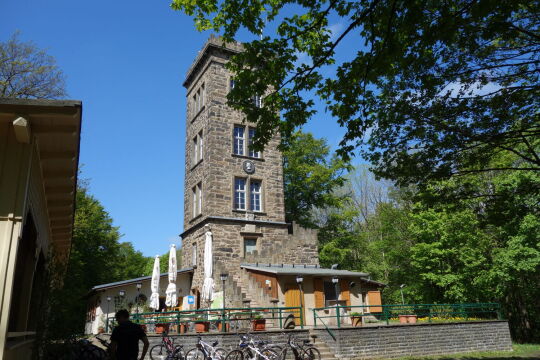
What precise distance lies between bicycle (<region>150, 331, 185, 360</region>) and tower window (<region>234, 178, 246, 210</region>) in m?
11.6

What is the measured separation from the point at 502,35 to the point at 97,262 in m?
37.4

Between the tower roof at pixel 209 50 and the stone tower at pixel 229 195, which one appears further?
the tower roof at pixel 209 50

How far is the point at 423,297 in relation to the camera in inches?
1155

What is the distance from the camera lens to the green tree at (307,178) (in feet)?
110

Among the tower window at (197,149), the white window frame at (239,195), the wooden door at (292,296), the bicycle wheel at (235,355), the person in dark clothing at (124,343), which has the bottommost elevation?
the bicycle wheel at (235,355)

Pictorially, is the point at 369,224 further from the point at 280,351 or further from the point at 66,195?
the point at 66,195

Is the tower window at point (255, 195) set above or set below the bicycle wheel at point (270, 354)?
above

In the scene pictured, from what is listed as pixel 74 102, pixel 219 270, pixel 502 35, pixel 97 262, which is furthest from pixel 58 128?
pixel 97 262

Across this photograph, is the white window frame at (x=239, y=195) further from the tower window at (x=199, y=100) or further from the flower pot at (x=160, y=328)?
the flower pot at (x=160, y=328)

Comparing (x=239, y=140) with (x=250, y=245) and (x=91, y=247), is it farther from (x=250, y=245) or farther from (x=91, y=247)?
(x=91, y=247)

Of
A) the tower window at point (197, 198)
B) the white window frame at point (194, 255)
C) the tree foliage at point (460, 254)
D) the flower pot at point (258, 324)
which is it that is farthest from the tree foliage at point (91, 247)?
the tree foliage at point (460, 254)

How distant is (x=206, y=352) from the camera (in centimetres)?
1253

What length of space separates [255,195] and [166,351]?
13.4 metres

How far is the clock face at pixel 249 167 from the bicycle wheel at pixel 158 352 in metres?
13.2
